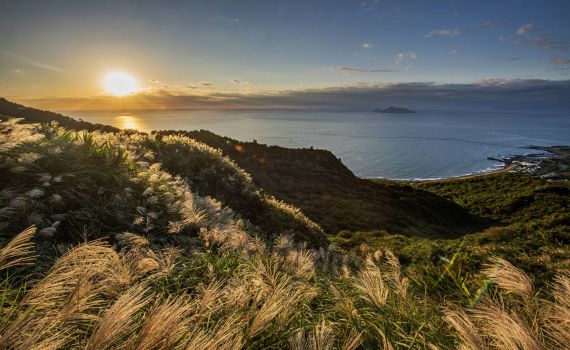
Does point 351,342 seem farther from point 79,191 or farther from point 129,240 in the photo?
point 79,191

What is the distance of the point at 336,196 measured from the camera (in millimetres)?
33312

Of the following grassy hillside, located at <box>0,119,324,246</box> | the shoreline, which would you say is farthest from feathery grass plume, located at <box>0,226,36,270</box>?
the shoreline

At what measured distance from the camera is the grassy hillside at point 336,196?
90.7 ft

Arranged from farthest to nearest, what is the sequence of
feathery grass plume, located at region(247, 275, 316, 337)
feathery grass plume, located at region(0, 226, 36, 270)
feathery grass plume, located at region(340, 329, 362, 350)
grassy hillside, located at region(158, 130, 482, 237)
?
grassy hillside, located at region(158, 130, 482, 237)
feathery grass plume, located at region(247, 275, 316, 337)
feathery grass plume, located at region(0, 226, 36, 270)
feathery grass plume, located at region(340, 329, 362, 350)

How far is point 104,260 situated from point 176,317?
166cm

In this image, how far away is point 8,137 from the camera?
629 cm

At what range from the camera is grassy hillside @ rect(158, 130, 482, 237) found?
27641 millimetres

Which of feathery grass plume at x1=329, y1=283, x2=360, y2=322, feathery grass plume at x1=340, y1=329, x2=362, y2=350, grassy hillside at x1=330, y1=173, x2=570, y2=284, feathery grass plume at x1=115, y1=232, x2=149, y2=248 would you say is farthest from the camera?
grassy hillside at x1=330, y1=173, x2=570, y2=284

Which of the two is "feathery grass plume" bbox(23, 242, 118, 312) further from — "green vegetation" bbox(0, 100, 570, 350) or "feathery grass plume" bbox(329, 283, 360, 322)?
"feathery grass plume" bbox(329, 283, 360, 322)

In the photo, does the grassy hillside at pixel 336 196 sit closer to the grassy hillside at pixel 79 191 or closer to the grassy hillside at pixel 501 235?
the grassy hillside at pixel 501 235

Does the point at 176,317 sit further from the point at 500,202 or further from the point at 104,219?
the point at 500,202

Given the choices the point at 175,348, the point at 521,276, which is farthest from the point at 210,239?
the point at 521,276

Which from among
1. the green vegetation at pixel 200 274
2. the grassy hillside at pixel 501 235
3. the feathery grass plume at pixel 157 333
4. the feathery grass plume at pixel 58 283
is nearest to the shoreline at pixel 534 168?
the grassy hillside at pixel 501 235

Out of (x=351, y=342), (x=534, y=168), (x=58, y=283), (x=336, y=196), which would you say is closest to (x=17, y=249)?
(x=58, y=283)
